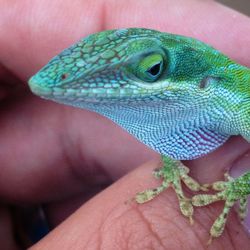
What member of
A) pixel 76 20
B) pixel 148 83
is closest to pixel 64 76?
pixel 148 83

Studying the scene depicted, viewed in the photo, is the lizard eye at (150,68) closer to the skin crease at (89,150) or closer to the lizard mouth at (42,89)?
the lizard mouth at (42,89)

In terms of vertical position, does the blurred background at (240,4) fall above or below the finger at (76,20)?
below

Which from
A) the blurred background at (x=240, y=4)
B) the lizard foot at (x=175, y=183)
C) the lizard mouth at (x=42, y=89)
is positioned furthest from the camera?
the blurred background at (x=240, y=4)

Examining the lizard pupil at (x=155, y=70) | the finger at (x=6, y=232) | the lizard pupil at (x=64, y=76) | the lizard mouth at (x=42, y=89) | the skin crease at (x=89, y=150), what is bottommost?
the finger at (x=6, y=232)

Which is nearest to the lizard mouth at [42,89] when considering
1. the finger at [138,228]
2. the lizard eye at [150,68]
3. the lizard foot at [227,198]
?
the lizard eye at [150,68]

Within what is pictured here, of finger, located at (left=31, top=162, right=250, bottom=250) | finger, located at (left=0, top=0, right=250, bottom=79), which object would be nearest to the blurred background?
finger, located at (left=0, top=0, right=250, bottom=79)

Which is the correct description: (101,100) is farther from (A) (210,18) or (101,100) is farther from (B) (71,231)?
(A) (210,18)

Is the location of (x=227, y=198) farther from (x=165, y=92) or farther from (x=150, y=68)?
(x=150, y=68)
